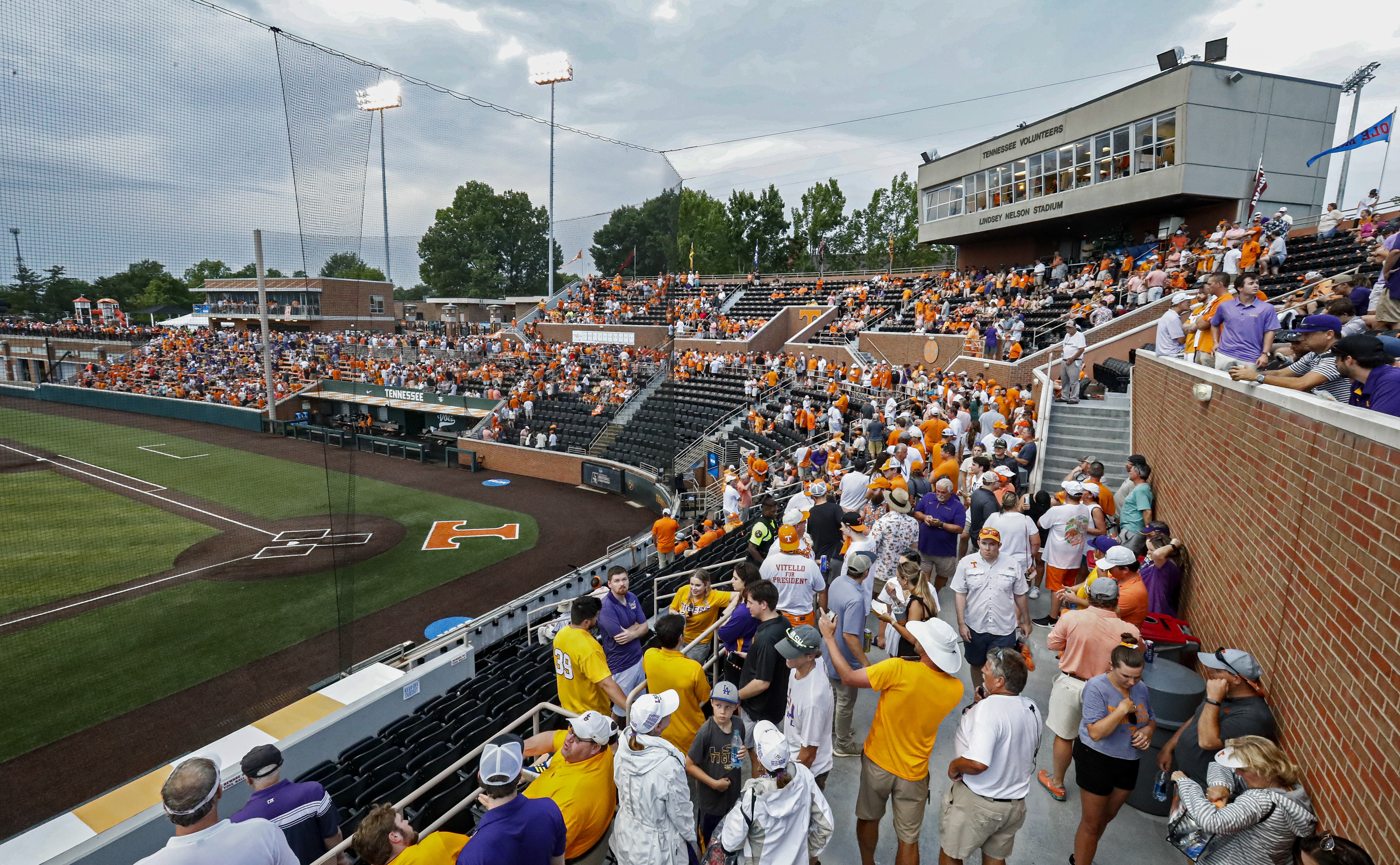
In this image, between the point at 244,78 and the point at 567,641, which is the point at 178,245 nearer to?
the point at 244,78

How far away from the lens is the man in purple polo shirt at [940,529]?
253 inches

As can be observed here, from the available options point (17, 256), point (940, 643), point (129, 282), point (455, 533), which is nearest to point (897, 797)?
point (940, 643)

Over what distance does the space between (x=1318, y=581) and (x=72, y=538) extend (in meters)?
18.4

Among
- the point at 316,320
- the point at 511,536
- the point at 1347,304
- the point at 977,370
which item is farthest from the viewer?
the point at 977,370

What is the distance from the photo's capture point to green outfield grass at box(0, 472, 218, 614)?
8.18m

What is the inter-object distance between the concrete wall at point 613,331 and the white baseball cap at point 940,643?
86.6 ft

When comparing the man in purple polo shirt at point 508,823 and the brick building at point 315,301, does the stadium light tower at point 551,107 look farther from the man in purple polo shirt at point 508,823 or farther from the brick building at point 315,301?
the man in purple polo shirt at point 508,823

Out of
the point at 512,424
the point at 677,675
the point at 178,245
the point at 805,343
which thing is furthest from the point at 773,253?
the point at 677,675

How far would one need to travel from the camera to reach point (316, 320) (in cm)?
1284

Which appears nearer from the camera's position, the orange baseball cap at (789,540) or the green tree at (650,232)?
the orange baseball cap at (789,540)

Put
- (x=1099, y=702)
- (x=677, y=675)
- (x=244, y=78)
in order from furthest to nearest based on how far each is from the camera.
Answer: (x=244, y=78) < (x=677, y=675) < (x=1099, y=702)

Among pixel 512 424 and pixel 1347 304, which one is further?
pixel 512 424

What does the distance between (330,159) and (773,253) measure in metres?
58.4

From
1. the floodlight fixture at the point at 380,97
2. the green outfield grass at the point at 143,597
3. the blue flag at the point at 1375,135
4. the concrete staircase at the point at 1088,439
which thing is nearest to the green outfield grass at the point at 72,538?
the green outfield grass at the point at 143,597
